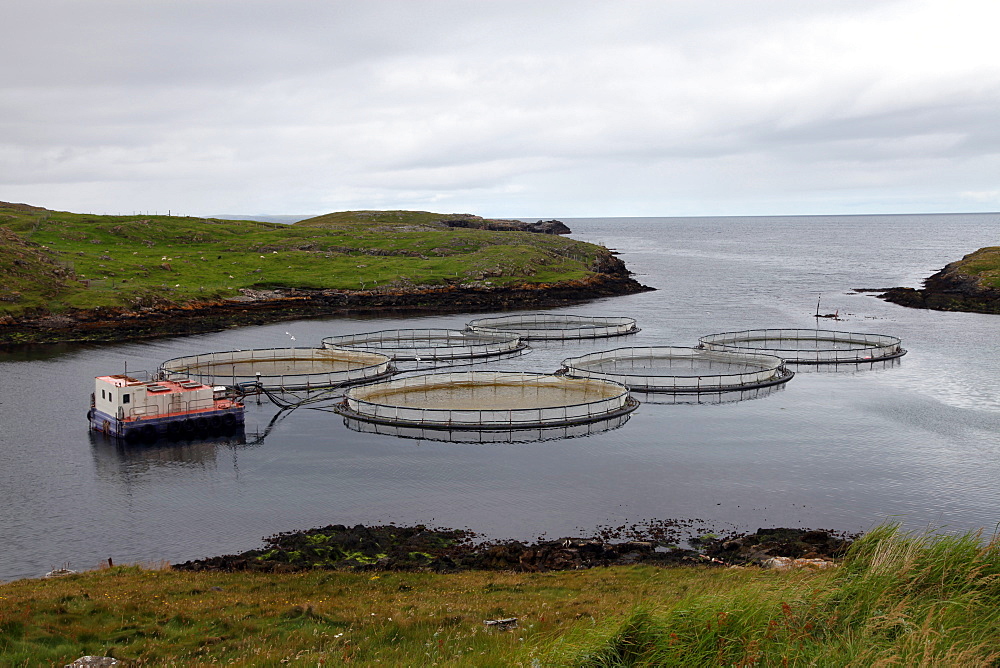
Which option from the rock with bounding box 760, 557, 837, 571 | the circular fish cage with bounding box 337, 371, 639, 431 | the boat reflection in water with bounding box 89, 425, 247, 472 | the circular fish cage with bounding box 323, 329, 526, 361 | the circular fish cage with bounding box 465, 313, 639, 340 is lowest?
the rock with bounding box 760, 557, 837, 571

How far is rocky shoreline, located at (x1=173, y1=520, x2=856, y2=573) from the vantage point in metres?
40.1

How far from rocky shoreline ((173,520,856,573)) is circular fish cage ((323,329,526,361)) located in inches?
2040

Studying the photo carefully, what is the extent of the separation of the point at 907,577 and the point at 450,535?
110 feet

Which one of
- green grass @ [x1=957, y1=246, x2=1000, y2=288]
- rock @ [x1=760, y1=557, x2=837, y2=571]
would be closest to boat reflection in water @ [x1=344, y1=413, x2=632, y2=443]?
rock @ [x1=760, y1=557, x2=837, y2=571]

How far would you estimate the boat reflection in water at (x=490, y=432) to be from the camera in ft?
212

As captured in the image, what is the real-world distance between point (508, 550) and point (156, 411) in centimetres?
3841

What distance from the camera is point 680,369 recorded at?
296ft

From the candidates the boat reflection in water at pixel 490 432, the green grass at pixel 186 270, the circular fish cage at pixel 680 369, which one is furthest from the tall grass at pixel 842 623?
the green grass at pixel 186 270

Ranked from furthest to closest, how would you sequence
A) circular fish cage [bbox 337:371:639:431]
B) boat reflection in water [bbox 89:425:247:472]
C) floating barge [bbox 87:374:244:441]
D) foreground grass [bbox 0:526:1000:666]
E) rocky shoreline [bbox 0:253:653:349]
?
rocky shoreline [bbox 0:253:653:349], circular fish cage [bbox 337:371:639:431], floating barge [bbox 87:374:244:441], boat reflection in water [bbox 89:425:247:472], foreground grass [bbox 0:526:1000:666]

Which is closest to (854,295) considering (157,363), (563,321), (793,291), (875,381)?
(793,291)

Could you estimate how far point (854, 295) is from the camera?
173125mm

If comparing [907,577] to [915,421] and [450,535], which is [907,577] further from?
[915,421]

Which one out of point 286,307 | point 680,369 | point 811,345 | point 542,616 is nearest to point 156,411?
point 542,616

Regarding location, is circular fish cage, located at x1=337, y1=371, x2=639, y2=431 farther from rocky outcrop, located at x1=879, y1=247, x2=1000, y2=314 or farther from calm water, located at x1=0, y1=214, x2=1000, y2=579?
rocky outcrop, located at x1=879, y1=247, x2=1000, y2=314
